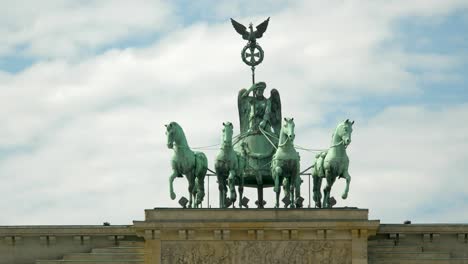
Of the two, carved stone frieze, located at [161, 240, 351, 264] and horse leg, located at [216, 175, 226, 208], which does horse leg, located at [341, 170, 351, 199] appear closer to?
carved stone frieze, located at [161, 240, 351, 264]

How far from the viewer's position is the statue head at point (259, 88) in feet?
255

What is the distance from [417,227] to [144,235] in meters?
9.64

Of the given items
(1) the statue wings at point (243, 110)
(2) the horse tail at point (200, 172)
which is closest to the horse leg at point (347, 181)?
(2) the horse tail at point (200, 172)

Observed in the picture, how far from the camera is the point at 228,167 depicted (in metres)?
73.1

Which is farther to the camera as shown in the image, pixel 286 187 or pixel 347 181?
pixel 286 187

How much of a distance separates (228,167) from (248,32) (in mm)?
7819

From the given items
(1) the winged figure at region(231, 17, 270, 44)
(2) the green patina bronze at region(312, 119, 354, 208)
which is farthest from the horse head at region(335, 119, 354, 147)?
(1) the winged figure at region(231, 17, 270, 44)

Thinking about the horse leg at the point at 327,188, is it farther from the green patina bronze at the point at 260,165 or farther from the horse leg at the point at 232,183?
the horse leg at the point at 232,183

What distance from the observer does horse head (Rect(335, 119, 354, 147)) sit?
72.1m

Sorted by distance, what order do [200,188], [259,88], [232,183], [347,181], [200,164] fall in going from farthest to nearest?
[259,88], [200,188], [232,183], [200,164], [347,181]

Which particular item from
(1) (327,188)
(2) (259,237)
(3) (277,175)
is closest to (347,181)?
(1) (327,188)

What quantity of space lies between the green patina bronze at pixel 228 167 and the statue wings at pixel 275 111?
4206 millimetres

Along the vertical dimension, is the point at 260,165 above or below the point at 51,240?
above

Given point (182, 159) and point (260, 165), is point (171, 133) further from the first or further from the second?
point (260, 165)
